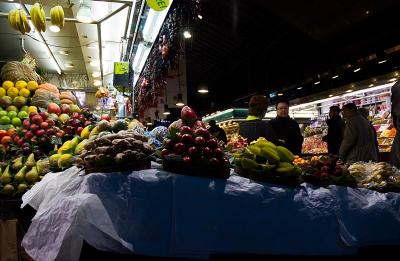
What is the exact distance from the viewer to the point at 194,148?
2025 millimetres

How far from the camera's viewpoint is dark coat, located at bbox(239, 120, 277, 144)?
4066 millimetres

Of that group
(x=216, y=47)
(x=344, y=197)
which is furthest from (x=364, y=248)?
(x=216, y=47)

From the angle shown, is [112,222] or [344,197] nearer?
[112,222]

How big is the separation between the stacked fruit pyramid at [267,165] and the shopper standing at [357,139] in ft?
10.5

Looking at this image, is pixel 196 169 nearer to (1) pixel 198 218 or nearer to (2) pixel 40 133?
(1) pixel 198 218

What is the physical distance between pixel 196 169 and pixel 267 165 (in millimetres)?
445

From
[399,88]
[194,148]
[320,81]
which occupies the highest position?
[320,81]

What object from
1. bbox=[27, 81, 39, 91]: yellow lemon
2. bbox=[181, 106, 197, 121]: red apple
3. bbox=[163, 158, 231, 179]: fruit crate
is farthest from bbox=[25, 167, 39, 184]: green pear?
bbox=[27, 81, 39, 91]: yellow lemon

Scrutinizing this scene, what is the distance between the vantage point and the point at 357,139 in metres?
5.12

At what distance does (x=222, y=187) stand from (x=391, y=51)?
184 inches

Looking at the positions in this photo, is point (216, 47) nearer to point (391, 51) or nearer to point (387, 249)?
point (391, 51)

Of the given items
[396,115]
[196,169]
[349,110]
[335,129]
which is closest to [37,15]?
[196,169]

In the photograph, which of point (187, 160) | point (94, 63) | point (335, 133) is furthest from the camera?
point (94, 63)

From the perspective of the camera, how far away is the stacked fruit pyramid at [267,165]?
82.7 inches
